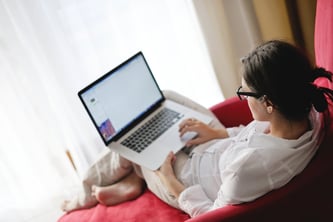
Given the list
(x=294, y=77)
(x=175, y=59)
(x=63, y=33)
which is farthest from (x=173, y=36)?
(x=294, y=77)

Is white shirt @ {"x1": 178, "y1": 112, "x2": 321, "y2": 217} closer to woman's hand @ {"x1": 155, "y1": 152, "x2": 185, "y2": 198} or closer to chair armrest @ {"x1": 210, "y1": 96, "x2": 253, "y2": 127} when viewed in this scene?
woman's hand @ {"x1": 155, "y1": 152, "x2": 185, "y2": 198}

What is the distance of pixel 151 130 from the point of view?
5.67 feet

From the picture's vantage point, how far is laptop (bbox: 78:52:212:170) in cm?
163

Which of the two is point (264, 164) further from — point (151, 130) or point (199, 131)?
point (151, 130)

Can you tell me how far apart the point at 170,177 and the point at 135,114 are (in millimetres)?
353

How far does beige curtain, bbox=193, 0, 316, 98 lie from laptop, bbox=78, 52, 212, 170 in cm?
53

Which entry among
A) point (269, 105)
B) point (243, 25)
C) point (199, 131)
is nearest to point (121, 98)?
point (199, 131)

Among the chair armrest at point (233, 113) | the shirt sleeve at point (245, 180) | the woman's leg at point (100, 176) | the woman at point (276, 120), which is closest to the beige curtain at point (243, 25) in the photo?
the chair armrest at point (233, 113)

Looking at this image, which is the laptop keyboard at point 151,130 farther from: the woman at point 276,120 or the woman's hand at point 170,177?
the woman at point 276,120

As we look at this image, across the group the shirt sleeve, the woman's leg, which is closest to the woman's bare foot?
the woman's leg

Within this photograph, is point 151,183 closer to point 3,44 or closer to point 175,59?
point 175,59

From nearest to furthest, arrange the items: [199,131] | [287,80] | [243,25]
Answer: [287,80], [199,131], [243,25]

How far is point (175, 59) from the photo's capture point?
2.29 m

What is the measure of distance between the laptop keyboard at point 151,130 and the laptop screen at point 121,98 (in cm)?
4
